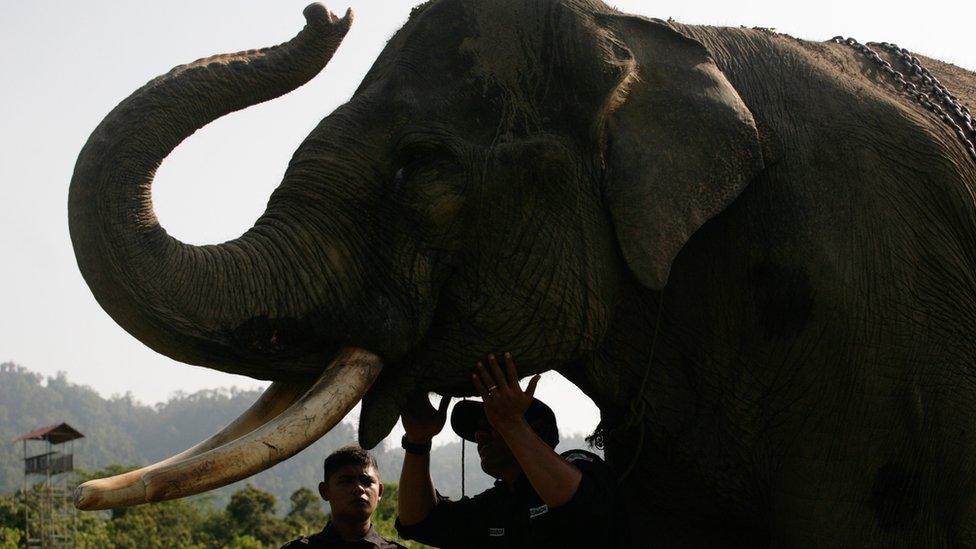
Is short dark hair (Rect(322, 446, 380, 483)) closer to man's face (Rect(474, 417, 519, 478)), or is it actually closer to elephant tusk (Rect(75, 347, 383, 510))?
man's face (Rect(474, 417, 519, 478))

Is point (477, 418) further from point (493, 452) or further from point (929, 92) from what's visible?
point (929, 92)

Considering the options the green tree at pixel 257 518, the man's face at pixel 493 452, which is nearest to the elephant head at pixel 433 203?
the man's face at pixel 493 452

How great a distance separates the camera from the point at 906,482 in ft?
11.8

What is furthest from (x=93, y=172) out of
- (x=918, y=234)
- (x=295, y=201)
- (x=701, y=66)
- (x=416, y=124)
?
(x=918, y=234)

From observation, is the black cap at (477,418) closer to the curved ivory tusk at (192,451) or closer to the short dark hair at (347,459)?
the curved ivory tusk at (192,451)

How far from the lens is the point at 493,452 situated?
4.44 metres

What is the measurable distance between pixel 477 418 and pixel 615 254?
1080mm

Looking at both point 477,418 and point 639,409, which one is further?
point 477,418

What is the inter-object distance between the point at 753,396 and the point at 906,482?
1.72ft

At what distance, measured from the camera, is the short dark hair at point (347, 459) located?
6027 mm

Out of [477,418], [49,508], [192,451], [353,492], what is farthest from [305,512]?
[192,451]

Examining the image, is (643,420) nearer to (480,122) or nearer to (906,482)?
(906,482)

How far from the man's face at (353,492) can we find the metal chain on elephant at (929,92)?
3.02 meters

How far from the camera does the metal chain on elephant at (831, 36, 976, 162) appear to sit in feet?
12.9
